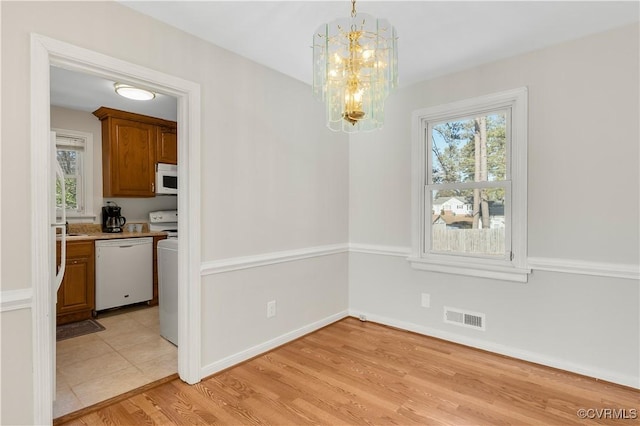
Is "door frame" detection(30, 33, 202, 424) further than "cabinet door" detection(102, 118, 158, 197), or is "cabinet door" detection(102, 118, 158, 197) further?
"cabinet door" detection(102, 118, 158, 197)

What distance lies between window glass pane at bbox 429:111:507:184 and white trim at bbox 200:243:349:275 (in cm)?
128

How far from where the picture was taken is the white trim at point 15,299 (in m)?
1.61

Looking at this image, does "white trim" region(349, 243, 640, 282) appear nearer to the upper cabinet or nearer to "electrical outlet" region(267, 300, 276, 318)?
"electrical outlet" region(267, 300, 276, 318)

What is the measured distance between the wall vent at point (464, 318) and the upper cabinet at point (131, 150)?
399 centimetres

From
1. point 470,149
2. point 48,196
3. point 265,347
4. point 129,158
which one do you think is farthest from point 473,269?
point 129,158

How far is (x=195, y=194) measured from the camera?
7.62ft

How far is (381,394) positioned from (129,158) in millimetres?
4021

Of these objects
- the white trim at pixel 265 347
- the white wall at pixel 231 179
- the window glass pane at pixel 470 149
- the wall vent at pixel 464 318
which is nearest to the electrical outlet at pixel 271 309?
the white wall at pixel 231 179

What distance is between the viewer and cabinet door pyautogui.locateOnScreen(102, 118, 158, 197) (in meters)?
4.13

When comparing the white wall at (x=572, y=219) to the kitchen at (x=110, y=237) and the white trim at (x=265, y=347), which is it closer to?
the white trim at (x=265, y=347)

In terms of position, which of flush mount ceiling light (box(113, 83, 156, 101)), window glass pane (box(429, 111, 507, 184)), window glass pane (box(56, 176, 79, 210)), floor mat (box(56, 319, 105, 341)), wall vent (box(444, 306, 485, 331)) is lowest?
floor mat (box(56, 319, 105, 341))

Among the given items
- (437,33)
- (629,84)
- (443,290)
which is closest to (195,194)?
(437,33)

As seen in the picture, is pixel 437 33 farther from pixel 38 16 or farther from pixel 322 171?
pixel 38 16

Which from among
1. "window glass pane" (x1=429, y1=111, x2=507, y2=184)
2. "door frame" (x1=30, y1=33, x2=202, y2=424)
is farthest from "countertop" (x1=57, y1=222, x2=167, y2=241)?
"window glass pane" (x1=429, y1=111, x2=507, y2=184)
